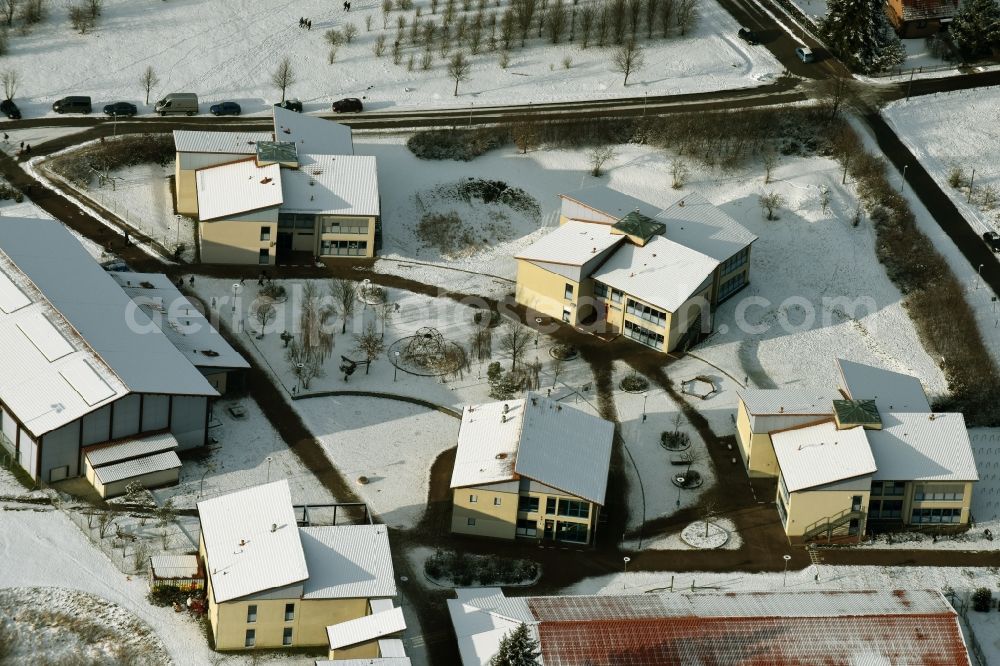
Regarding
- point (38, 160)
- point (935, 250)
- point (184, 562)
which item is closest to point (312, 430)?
point (184, 562)

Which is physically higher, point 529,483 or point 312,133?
point 312,133

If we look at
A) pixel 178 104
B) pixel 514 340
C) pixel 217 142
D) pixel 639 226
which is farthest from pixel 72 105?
pixel 639 226

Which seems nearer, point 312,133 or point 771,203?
point 771,203

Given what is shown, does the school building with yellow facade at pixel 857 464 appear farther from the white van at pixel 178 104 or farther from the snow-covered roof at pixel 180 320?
the white van at pixel 178 104

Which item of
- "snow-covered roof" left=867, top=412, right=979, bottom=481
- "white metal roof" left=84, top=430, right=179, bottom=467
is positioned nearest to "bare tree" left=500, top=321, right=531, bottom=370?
"white metal roof" left=84, top=430, right=179, bottom=467

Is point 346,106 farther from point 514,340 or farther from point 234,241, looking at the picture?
point 514,340

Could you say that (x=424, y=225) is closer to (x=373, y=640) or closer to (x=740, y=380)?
(x=740, y=380)

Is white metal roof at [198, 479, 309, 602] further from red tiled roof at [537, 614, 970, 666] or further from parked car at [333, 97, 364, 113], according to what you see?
parked car at [333, 97, 364, 113]
